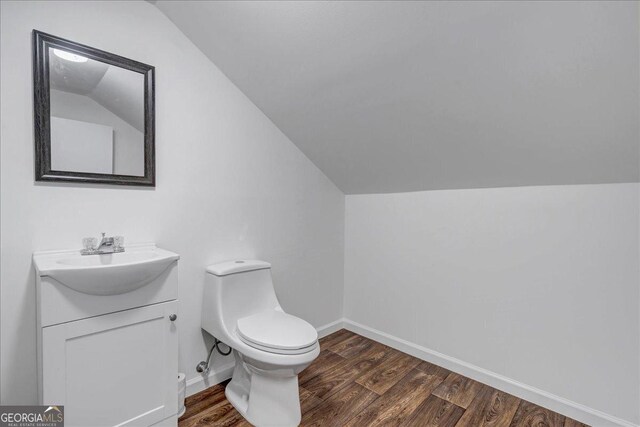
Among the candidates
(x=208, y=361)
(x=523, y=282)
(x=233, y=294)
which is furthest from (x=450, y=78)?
(x=208, y=361)

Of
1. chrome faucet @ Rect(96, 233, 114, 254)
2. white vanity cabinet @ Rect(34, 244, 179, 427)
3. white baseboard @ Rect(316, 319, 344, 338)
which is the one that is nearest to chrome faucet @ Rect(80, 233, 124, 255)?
chrome faucet @ Rect(96, 233, 114, 254)

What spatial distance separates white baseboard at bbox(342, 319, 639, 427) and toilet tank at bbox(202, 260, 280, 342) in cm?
104

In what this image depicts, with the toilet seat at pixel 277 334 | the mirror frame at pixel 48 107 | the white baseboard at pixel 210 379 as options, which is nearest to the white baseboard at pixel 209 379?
the white baseboard at pixel 210 379

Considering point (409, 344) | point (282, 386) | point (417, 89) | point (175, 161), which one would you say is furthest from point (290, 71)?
point (409, 344)

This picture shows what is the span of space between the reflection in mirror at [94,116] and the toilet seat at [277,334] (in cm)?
96

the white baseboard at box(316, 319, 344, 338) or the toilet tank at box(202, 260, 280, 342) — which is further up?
the toilet tank at box(202, 260, 280, 342)

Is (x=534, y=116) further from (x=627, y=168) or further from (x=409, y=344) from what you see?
(x=409, y=344)

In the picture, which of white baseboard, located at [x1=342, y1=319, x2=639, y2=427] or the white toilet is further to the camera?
white baseboard, located at [x1=342, y1=319, x2=639, y2=427]

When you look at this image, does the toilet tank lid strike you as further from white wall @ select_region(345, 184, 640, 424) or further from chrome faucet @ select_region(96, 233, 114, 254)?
white wall @ select_region(345, 184, 640, 424)

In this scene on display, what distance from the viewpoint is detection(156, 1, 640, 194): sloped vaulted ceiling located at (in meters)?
1.15

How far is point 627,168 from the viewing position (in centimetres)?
142

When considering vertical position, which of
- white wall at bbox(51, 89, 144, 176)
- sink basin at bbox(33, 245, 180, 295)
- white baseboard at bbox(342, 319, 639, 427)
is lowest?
white baseboard at bbox(342, 319, 639, 427)

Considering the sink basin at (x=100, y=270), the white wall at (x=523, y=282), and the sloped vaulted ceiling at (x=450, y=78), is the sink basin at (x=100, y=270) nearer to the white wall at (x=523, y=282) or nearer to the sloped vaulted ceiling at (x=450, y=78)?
the sloped vaulted ceiling at (x=450, y=78)

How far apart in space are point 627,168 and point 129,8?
2.48m
